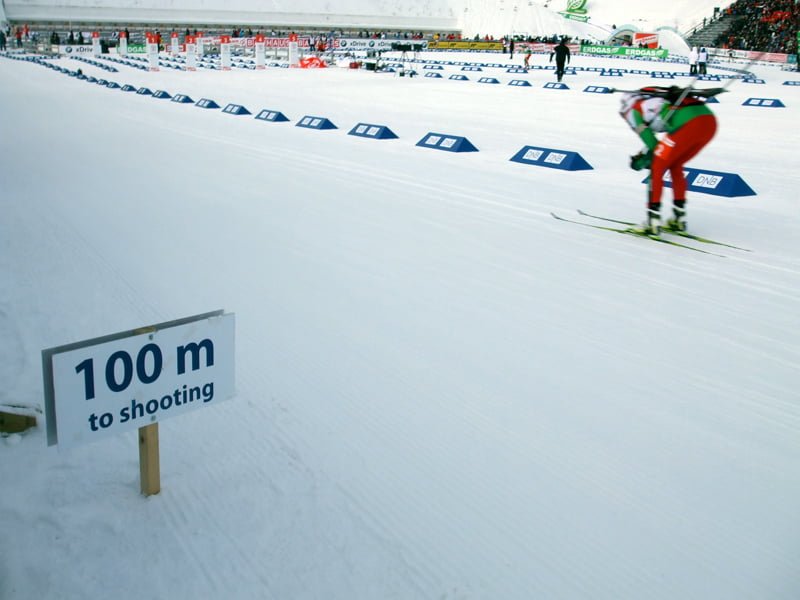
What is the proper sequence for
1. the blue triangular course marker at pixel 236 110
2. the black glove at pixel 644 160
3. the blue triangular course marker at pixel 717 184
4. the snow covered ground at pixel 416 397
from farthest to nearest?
1. the blue triangular course marker at pixel 236 110
2. the blue triangular course marker at pixel 717 184
3. the black glove at pixel 644 160
4. the snow covered ground at pixel 416 397

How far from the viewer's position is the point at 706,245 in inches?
255

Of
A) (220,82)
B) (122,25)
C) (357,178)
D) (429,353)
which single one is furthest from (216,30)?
(429,353)

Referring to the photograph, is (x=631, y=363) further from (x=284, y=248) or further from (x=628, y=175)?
(x=628, y=175)

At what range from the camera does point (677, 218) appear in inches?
265

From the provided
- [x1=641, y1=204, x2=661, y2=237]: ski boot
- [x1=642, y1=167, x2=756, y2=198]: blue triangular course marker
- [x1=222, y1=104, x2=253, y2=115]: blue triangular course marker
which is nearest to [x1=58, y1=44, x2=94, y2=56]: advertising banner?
[x1=222, y1=104, x2=253, y2=115]: blue triangular course marker

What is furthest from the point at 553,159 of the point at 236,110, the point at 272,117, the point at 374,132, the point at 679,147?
the point at 236,110

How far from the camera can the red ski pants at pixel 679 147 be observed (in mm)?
6211

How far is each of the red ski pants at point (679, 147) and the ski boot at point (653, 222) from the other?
0.08m

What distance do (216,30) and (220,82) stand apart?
45.0m

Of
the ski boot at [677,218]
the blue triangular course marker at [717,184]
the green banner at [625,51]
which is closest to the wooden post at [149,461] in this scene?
the ski boot at [677,218]

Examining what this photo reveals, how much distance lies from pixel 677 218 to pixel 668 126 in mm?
953

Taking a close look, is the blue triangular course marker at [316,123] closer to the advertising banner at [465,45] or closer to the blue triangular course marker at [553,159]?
the blue triangular course marker at [553,159]

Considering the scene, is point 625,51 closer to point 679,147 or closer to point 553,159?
point 553,159

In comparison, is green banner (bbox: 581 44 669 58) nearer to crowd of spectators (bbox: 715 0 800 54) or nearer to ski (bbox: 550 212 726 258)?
crowd of spectators (bbox: 715 0 800 54)
